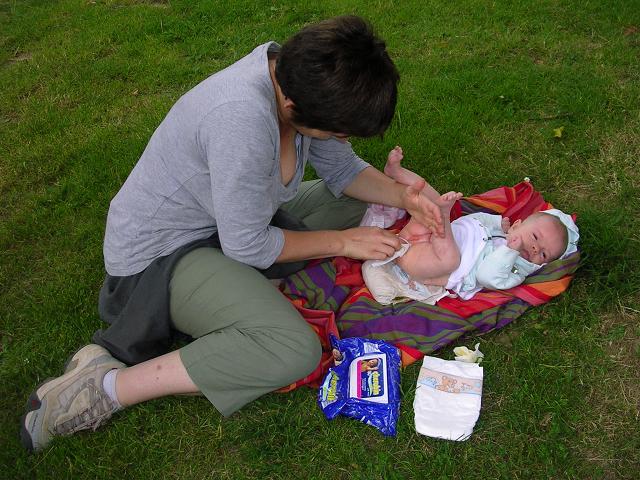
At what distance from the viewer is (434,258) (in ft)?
10.0

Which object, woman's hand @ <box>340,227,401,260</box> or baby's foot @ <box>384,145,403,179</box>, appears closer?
woman's hand @ <box>340,227,401,260</box>

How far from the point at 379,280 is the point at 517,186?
1.16 metres

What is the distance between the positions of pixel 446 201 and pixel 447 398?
93 centimetres

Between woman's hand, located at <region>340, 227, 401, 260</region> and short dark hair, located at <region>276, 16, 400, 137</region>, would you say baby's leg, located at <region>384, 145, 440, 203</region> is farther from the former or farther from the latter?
short dark hair, located at <region>276, 16, 400, 137</region>

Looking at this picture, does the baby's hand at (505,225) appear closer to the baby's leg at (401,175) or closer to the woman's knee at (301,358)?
the baby's leg at (401,175)

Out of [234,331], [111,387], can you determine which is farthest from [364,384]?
[111,387]

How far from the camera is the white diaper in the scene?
3096 mm

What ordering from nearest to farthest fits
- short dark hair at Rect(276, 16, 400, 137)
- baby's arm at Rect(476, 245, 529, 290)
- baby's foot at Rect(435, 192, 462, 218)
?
short dark hair at Rect(276, 16, 400, 137)
baby's foot at Rect(435, 192, 462, 218)
baby's arm at Rect(476, 245, 529, 290)

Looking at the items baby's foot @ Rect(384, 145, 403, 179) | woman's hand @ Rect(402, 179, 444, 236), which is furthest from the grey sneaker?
baby's foot @ Rect(384, 145, 403, 179)

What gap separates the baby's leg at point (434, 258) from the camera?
305 cm

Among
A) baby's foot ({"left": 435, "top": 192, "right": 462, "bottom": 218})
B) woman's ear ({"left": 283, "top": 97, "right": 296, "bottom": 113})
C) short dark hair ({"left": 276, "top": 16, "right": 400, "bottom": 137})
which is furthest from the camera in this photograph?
baby's foot ({"left": 435, "top": 192, "right": 462, "bottom": 218})

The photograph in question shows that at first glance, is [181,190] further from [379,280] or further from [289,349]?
[379,280]

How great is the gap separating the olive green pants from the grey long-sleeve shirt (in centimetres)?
12

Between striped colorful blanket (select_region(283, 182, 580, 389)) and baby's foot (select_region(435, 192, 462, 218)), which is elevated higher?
baby's foot (select_region(435, 192, 462, 218))
